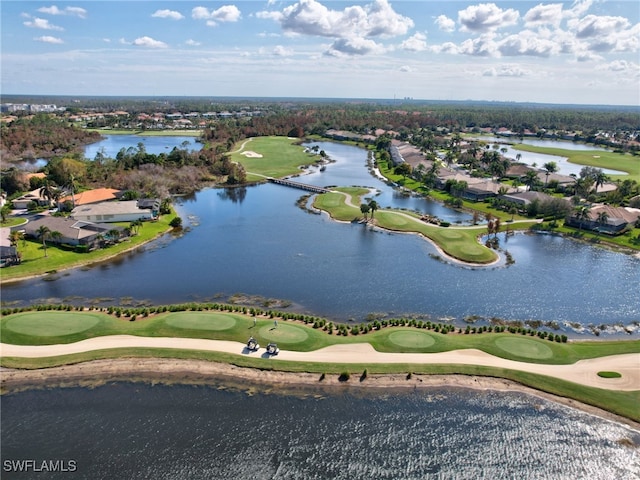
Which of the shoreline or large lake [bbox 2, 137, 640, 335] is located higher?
large lake [bbox 2, 137, 640, 335]

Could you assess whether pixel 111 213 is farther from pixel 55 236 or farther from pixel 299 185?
pixel 299 185

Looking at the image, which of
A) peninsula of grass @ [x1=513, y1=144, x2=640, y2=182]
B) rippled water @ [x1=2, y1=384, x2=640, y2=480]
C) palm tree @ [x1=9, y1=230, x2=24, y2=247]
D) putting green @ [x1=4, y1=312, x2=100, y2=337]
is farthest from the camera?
peninsula of grass @ [x1=513, y1=144, x2=640, y2=182]

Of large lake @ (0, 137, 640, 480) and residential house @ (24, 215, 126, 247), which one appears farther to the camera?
residential house @ (24, 215, 126, 247)

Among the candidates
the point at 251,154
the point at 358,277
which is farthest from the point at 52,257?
the point at 251,154

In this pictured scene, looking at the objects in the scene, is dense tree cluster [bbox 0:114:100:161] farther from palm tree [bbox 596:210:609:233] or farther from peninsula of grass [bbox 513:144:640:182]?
peninsula of grass [bbox 513:144:640:182]

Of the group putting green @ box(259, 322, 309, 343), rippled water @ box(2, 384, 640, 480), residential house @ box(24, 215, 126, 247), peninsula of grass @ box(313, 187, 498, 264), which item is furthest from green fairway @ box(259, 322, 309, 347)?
residential house @ box(24, 215, 126, 247)

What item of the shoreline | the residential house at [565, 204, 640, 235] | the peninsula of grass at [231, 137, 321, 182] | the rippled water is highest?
the peninsula of grass at [231, 137, 321, 182]

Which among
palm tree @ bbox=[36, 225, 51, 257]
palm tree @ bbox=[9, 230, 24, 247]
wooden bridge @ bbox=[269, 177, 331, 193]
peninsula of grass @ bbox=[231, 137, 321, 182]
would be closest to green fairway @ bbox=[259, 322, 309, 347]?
palm tree @ bbox=[36, 225, 51, 257]

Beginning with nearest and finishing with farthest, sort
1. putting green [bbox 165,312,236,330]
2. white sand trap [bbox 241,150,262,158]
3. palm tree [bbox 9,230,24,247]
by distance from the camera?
putting green [bbox 165,312,236,330] < palm tree [bbox 9,230,24,247] < white sand trap [bbox 241,150,262,158]
